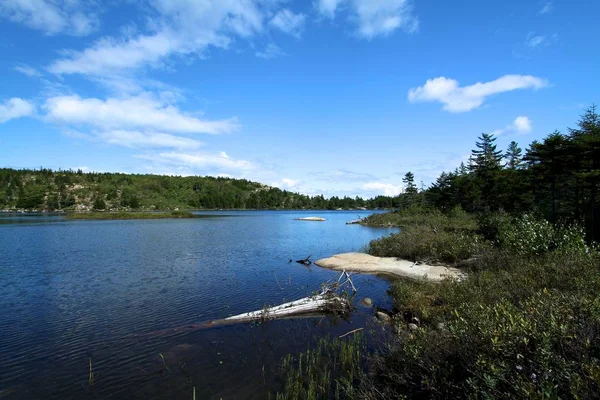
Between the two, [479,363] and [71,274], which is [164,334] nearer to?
[479,363]

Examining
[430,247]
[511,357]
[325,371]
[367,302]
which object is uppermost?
[511,357]

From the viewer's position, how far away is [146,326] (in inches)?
609

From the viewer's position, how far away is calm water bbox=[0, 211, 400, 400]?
10734 mm

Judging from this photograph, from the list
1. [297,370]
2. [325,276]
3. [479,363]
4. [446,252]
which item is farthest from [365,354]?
[446,252]

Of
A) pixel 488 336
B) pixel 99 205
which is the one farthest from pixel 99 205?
pixel 488 336

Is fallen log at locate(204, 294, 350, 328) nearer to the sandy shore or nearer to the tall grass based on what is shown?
the tall grass

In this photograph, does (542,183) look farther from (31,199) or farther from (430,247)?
(31,199)

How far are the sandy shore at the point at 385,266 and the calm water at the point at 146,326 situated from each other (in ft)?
7.23

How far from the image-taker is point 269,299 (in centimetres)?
2023

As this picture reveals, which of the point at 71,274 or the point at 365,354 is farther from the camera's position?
the point at 71,274

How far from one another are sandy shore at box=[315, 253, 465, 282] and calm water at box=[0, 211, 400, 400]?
7.23ft

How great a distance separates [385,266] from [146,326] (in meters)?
20.0

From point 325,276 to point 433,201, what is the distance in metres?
74.2

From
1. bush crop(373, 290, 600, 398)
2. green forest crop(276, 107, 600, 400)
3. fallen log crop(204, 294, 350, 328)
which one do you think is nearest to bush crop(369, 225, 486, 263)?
green forest crop(276, 107, 600, 400)
